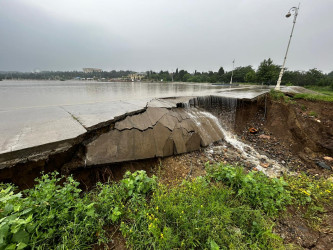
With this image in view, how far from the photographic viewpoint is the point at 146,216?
67.1 inches

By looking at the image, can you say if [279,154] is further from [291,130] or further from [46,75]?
[46,75]

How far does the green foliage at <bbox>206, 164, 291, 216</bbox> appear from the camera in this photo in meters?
2.08

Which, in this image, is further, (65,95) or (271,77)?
(271,77)

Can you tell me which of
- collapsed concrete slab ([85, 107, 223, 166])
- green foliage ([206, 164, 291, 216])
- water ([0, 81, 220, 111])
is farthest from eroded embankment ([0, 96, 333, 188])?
water ([0, 81, 220, 111])

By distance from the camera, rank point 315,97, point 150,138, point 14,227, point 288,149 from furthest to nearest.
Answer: point 315,97 < point 288,149 < point 150,138 < point 14,227

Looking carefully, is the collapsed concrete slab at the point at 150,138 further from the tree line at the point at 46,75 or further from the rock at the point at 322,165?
the tree line at the point at 46,75

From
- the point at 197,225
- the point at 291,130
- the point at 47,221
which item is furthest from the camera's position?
the point at 291,130

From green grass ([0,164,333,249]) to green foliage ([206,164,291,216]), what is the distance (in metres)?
0.01

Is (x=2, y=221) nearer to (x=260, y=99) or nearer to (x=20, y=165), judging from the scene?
(x=20, y=165)

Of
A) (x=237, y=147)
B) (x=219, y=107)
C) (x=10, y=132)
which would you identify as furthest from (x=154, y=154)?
(x=219, y=107)

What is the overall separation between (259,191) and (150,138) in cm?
264

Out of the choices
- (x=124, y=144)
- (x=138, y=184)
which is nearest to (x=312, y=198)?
(x=138, y=184)

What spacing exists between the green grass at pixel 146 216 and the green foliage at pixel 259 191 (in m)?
0.01

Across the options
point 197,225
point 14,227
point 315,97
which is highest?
point 315,97
